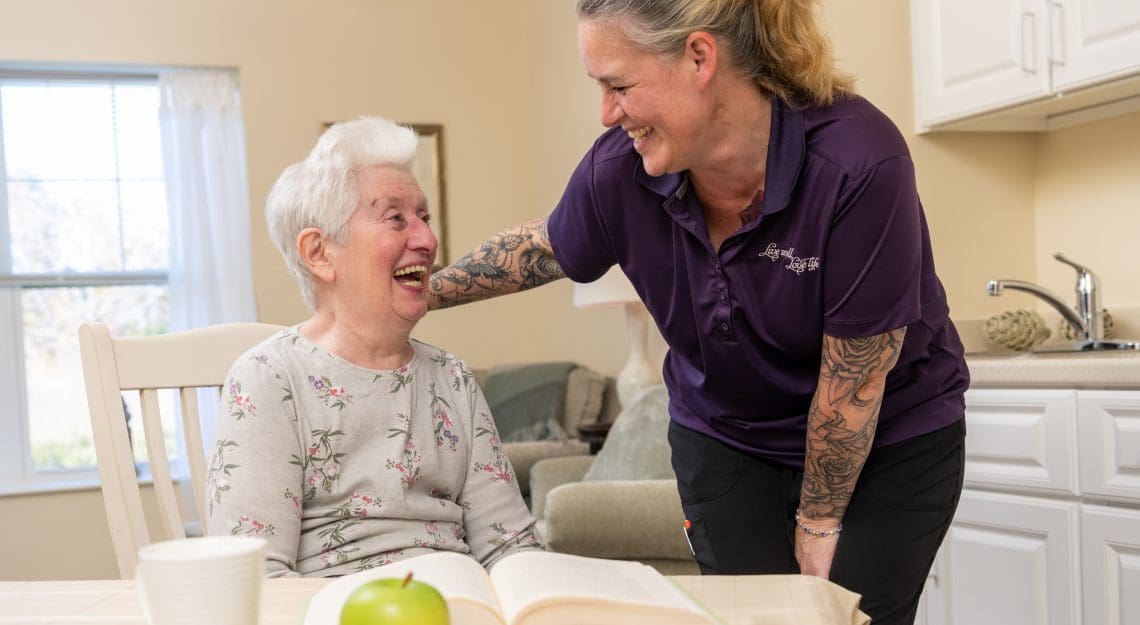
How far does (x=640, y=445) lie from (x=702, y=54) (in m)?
2.00

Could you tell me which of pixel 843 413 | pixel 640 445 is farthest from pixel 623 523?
pixel 843 413

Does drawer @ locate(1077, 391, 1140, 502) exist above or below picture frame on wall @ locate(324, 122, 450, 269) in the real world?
Result: below

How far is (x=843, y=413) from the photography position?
4.61 ft

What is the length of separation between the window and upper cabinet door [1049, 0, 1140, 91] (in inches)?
174

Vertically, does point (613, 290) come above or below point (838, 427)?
above

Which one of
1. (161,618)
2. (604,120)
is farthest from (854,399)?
(161,618)

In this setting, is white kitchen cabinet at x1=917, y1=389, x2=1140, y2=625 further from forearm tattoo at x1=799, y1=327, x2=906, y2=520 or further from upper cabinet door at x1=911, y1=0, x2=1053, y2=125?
forearm tattoo at x1=799, y1=327, x2=906, y2=520

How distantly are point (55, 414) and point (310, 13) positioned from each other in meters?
2.44

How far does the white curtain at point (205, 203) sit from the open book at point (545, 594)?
4846 millimetres

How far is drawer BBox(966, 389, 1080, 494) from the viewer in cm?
237

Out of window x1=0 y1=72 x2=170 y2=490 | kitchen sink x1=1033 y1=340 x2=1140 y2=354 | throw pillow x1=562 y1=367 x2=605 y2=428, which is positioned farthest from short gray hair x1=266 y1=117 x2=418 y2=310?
window x1=0 y1=72 x2=170 y2=490

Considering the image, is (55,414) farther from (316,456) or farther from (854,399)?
(854,399)

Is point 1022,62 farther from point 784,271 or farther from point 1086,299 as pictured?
point 784,271

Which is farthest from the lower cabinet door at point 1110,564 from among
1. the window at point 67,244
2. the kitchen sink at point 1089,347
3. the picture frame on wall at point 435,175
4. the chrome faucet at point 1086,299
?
the window at point 67,244
